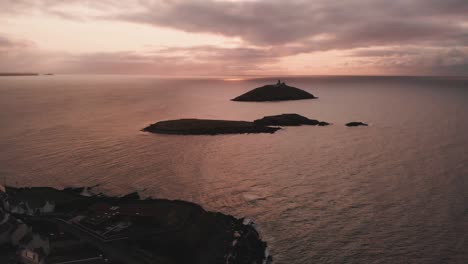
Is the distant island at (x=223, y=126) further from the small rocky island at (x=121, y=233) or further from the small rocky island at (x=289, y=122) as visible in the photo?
the small rocky island at (x=121, y=233)

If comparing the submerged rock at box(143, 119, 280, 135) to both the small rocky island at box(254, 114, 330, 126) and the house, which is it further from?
the house

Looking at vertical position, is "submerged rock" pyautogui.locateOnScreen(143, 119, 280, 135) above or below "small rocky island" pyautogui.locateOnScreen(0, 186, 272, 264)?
above

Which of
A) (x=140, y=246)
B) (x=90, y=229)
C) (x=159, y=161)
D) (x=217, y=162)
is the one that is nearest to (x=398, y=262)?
(x=140, y=246)

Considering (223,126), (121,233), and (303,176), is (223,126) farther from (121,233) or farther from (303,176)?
(121,233)

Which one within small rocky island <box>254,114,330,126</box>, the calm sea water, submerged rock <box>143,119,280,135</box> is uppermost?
small rocky island <box>254,114,330,126</box>

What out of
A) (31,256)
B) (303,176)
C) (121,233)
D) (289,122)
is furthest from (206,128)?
(31,256)

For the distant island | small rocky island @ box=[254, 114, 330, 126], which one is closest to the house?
the distant island

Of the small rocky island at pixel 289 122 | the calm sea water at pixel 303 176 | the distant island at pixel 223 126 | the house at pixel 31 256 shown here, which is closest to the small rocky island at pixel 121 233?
the house at pixel 31 256
